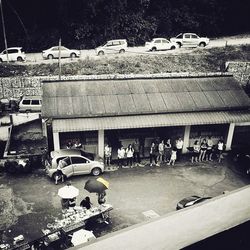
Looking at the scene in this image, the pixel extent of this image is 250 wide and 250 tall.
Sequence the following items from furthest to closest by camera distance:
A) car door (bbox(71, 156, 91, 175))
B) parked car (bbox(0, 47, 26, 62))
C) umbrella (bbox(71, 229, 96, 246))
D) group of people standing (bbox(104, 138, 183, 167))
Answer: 1. parked car (bbox(0, 47, 26, 62))
2. group of people standing (bbox(104, 138, 183, 167))
3. car door (bbox(71, 156, 91, 175))
4. umbrella (bbox(71, 229, 96, 246))

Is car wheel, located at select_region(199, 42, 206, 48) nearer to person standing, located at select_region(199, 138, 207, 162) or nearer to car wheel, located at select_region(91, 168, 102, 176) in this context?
person standing, located at select_region(199, 138, 207, 162)

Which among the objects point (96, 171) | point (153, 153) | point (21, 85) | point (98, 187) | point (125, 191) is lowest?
point (125, 191)

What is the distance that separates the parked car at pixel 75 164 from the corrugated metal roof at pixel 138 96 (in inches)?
82.8

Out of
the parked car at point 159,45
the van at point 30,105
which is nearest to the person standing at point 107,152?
the van at point 30,105

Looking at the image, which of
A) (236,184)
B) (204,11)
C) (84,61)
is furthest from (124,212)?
(204,11)

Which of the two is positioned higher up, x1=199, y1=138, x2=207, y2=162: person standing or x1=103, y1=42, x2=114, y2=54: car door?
x1=103, y1=42, x2=114, y2=54: car door

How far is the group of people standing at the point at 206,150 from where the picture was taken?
69.7 ft

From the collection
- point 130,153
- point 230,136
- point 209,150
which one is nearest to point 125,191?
point 130,153

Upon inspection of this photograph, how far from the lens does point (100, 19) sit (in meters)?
42.0

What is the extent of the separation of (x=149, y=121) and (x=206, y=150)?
4.16 metres

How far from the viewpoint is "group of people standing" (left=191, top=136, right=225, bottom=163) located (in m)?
21.2

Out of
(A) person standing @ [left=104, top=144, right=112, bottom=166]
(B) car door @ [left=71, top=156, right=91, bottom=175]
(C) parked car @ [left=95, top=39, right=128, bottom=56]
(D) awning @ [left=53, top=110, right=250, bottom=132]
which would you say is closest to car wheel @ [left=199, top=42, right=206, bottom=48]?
(C) parked car @ [left=95, top=39, right=128, bottom=56]

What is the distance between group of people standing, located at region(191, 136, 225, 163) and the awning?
1.39m

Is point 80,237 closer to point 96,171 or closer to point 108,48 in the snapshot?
point 96,171
